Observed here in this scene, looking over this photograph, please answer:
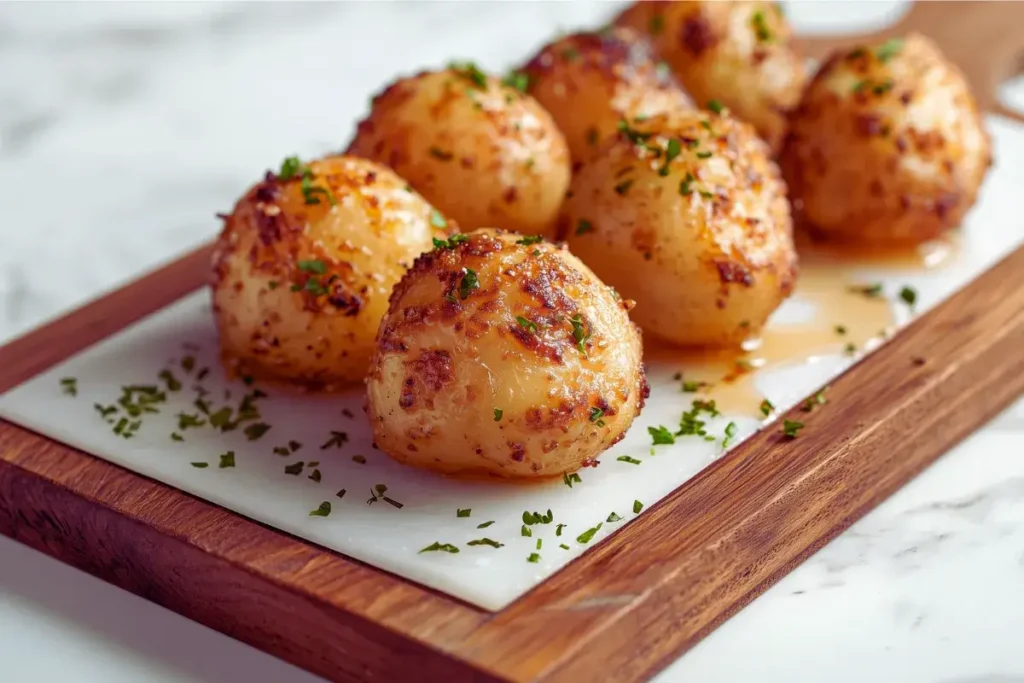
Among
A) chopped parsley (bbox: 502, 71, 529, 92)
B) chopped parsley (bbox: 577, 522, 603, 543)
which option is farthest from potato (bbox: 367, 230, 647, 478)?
chopped parsley (bbox: 502, 71, 529, 92)

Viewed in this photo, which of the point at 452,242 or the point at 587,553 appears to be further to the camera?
the point at 452,242

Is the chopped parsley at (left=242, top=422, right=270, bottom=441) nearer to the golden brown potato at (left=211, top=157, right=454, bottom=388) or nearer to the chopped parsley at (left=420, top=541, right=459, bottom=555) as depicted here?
the golden brown potato at (left=211, top=157, right=454, bottom=388)

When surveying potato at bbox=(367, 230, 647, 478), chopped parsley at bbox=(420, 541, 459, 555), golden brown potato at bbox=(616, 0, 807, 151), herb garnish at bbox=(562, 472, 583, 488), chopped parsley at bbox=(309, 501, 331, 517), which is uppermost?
golden brown potato at bbox=(616, 0, 807, 151)

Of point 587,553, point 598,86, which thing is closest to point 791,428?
point 587,553

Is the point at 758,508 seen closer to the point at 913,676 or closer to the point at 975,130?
the point at 913,676

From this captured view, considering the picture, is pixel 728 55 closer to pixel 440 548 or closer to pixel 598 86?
pixel 598 86
